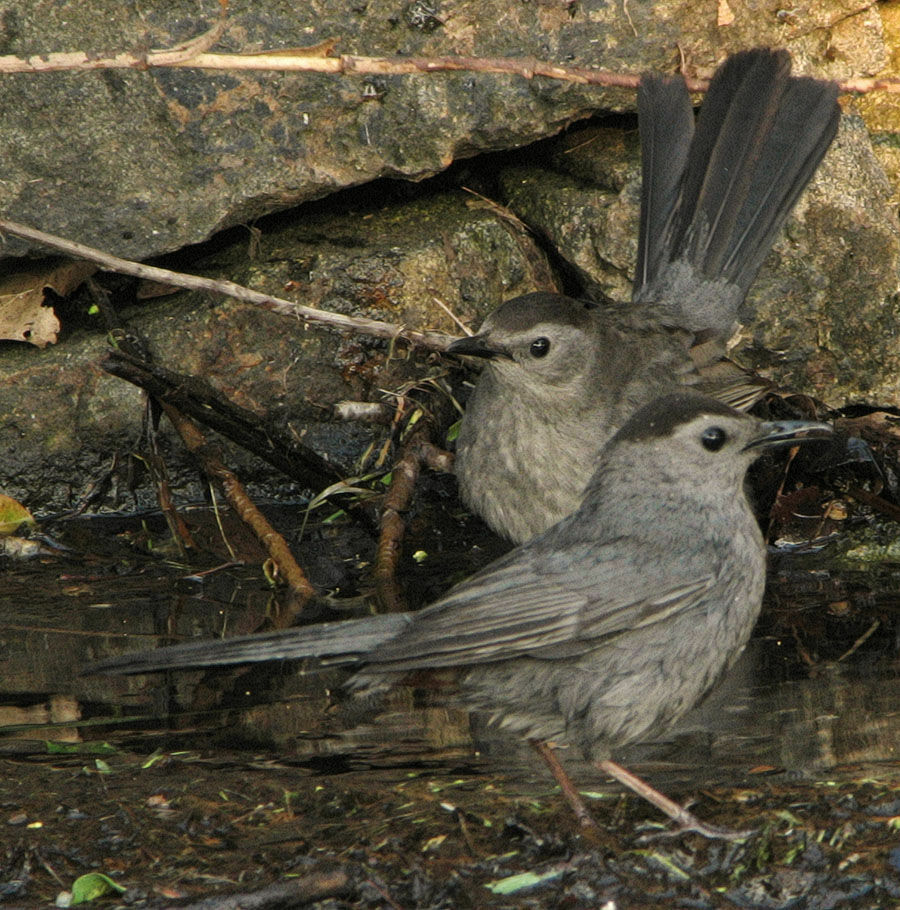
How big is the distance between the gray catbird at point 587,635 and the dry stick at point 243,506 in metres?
1.27

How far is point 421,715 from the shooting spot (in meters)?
4.24

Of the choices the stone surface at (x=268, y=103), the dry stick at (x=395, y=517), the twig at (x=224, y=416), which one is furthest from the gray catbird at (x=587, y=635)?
the stone surface at (x=268, y=103)

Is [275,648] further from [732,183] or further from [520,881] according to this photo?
[732,183]

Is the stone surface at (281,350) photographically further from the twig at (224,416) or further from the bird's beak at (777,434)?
the bird's beak at (777,434)

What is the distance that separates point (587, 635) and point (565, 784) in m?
0.46

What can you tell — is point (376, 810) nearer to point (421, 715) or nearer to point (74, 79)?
point (421, 715)

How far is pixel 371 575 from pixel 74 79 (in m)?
2.35

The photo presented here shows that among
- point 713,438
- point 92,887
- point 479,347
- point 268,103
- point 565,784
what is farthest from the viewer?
point 268,103

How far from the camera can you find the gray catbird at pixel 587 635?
3.72 meters

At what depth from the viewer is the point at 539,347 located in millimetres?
5438

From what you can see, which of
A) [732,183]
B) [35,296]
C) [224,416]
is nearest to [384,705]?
[224,416]

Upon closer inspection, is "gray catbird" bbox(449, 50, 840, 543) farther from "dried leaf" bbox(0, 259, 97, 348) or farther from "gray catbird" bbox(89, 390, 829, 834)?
"dried leaf" bbox(0, 259, 97, 348)

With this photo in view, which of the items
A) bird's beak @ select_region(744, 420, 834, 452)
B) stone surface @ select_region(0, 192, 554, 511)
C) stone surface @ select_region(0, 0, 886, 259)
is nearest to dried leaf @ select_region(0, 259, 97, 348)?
stone surface @ select_region(0, 192, 554, 511)

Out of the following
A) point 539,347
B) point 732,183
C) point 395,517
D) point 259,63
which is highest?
point 259,63
